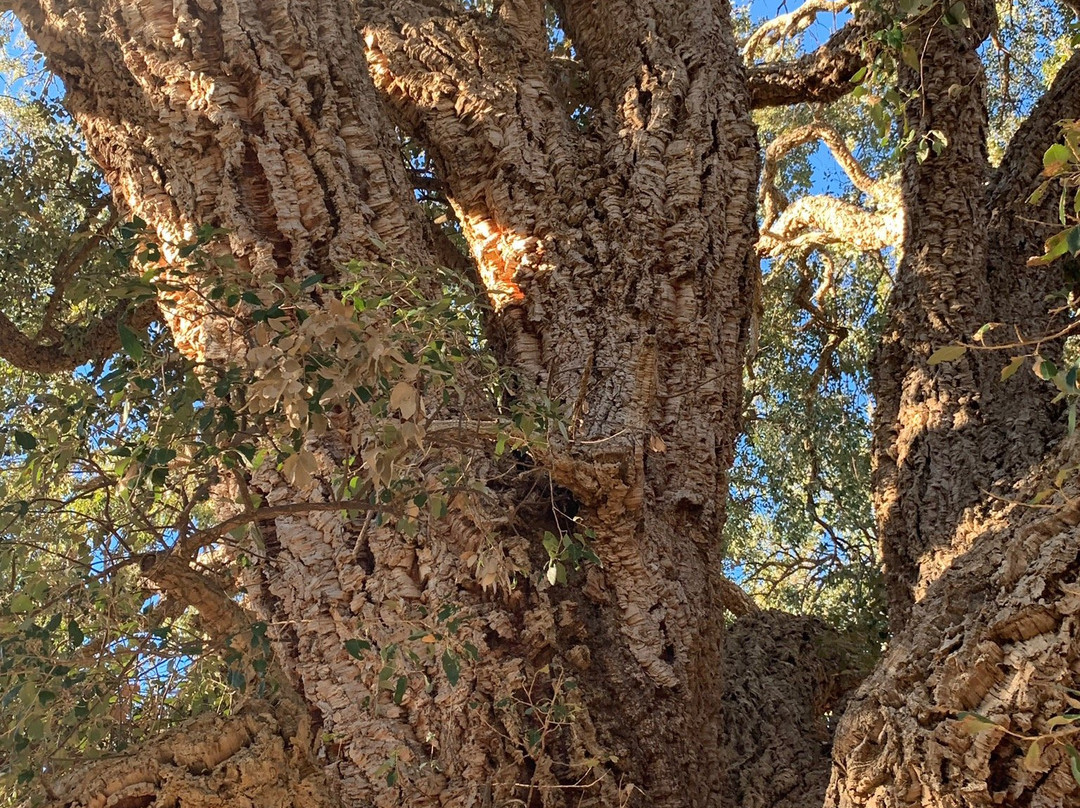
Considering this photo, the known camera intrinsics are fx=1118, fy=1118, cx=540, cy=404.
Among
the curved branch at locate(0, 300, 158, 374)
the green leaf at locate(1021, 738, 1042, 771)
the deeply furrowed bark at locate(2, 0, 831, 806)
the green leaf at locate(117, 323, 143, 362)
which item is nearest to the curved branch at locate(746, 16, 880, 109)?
the deeply furrowed bark at locate(2, 0, 831, 806)

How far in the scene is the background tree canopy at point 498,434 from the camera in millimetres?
A: 2275

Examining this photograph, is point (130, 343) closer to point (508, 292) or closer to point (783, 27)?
point (508, 292)

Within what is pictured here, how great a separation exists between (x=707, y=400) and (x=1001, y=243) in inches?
70.6

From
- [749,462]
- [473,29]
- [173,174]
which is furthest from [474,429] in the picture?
[749,462]

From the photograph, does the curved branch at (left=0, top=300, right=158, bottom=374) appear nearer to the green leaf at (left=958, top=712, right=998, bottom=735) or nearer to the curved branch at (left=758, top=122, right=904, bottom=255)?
the curved branch at (left=758, top=122, right=904, bottom=255)

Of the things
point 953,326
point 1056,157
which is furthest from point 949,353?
point 953,326

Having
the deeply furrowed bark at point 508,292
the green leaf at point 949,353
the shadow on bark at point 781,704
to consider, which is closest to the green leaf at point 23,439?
the deeply furrowed bark at point 508,292

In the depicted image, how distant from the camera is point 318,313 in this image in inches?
86.1

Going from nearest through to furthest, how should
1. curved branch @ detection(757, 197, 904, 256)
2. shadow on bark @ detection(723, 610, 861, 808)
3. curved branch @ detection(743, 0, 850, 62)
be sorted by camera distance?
shadow on bark @ detection(723, 610, 861, 808)
curved branch @ detection(757, 197, 904, 256)
curved branch @ detection(743, 0, 850, 62)

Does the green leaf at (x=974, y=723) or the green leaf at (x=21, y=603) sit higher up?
the green leaf at (x=21, y=603)

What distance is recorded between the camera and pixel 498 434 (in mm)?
2574

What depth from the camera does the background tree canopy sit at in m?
2.28

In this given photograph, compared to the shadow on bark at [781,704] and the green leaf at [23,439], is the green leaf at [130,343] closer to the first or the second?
the green leaf at [23,439]

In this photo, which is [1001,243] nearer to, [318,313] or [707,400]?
[707,400]
